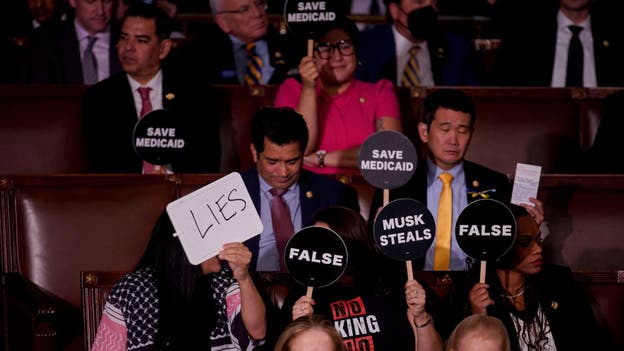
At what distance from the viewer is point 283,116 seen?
3.35 metres

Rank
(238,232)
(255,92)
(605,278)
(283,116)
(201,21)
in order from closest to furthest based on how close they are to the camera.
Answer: (238,232), (605,278), (283,116), (255,92), (201,21)

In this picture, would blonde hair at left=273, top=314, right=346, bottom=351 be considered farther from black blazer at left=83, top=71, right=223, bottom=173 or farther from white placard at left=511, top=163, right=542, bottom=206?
black blazer at left=83, top=71, right=223, bottom=173

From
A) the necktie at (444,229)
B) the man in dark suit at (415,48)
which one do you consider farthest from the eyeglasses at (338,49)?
the necktie at (444,229)

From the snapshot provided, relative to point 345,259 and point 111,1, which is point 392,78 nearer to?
point 111,1

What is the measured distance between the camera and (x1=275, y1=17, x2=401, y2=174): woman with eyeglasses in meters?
3.86

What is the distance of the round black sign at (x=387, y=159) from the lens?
2998 mm

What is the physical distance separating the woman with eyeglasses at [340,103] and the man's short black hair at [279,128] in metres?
0.48

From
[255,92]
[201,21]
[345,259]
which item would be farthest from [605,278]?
[201,21]

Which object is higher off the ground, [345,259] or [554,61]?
[554,61]

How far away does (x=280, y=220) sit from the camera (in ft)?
11.0

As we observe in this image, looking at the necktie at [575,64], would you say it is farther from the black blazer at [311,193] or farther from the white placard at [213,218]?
the white placard at [213,218]

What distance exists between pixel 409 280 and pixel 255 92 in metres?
1.54

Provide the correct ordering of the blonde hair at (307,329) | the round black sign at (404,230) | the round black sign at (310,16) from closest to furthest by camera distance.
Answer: the blonde hair at (307,329), the round black sign at (404,230), the round black sign at (310,16)

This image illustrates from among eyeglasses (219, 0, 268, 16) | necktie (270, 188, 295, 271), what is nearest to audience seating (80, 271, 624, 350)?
necktie (270, 188, 295, 271)
